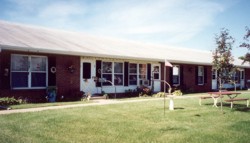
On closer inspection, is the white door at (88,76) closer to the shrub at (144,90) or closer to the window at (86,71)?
the window at (86,71)

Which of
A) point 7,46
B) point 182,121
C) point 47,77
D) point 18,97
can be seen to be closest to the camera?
point 182,121

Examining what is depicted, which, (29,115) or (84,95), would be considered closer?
(29,115)

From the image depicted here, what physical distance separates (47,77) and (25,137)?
8.60m

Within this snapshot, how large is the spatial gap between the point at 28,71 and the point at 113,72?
5.93 meters

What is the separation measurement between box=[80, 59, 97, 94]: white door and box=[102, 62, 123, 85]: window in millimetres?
983

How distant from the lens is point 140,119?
31.2 feet

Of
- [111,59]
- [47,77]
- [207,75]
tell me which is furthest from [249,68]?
[47,77]

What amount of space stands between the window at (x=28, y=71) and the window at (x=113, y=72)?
14.1 ft

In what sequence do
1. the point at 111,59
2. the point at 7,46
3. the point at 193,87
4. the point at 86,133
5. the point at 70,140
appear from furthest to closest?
the point at 193,87
the point at 111,59
the point at 7,46
the point at 86,133
the point at 70,140

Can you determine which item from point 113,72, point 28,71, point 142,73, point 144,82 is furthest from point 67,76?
point 144,82

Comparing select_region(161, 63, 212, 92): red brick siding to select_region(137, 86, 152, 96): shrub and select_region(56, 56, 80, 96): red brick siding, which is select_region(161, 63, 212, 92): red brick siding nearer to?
select_region(137, 86, 152, 96): shrub

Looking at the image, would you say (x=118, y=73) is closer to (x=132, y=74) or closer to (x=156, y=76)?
(x=132, y=74)

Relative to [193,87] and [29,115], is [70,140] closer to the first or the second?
[29,115]

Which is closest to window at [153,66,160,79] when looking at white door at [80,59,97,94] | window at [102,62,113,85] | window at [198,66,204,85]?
window at [102,62,113,85]
